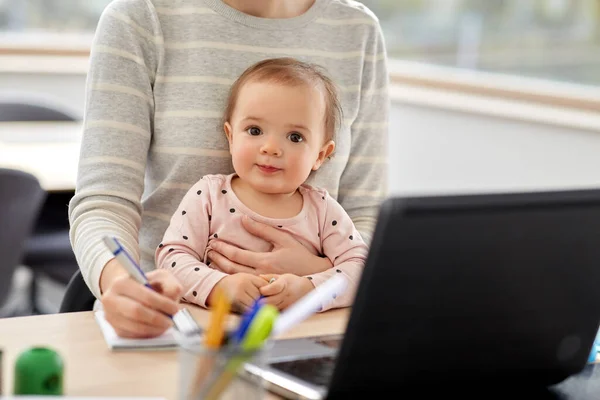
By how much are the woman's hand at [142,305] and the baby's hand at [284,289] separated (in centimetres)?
18

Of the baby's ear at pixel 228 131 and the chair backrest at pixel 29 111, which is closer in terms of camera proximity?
the baby's ear at pixel 228 131

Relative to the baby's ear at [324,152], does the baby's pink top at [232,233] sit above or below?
below

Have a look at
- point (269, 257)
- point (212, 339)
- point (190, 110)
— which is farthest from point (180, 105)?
point (212, 339)

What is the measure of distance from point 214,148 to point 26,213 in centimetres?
107

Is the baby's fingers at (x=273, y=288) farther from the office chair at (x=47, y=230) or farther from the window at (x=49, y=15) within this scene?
the window at (x=49, y=15)

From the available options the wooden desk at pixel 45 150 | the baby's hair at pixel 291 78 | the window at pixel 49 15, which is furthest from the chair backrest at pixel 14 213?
the window at pixel 49 15

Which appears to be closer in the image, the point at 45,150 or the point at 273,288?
the point at 273,288

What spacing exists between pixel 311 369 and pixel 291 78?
1.91ft

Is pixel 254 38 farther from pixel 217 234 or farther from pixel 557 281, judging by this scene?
pixel 557 281

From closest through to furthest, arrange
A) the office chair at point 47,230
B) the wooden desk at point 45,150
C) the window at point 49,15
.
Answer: the wooden desk at point 45,150, the office chair at point 47,230, the window at point 49,15

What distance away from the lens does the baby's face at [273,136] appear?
1.43 meters

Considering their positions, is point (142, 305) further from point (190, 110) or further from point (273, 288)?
point (190, 110)

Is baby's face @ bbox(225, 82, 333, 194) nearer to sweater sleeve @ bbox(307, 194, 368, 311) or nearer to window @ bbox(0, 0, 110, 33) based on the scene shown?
sweater sleeve @ bbox(307, 194, 368, 311)

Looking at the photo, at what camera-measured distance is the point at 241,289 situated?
4.21 feet
